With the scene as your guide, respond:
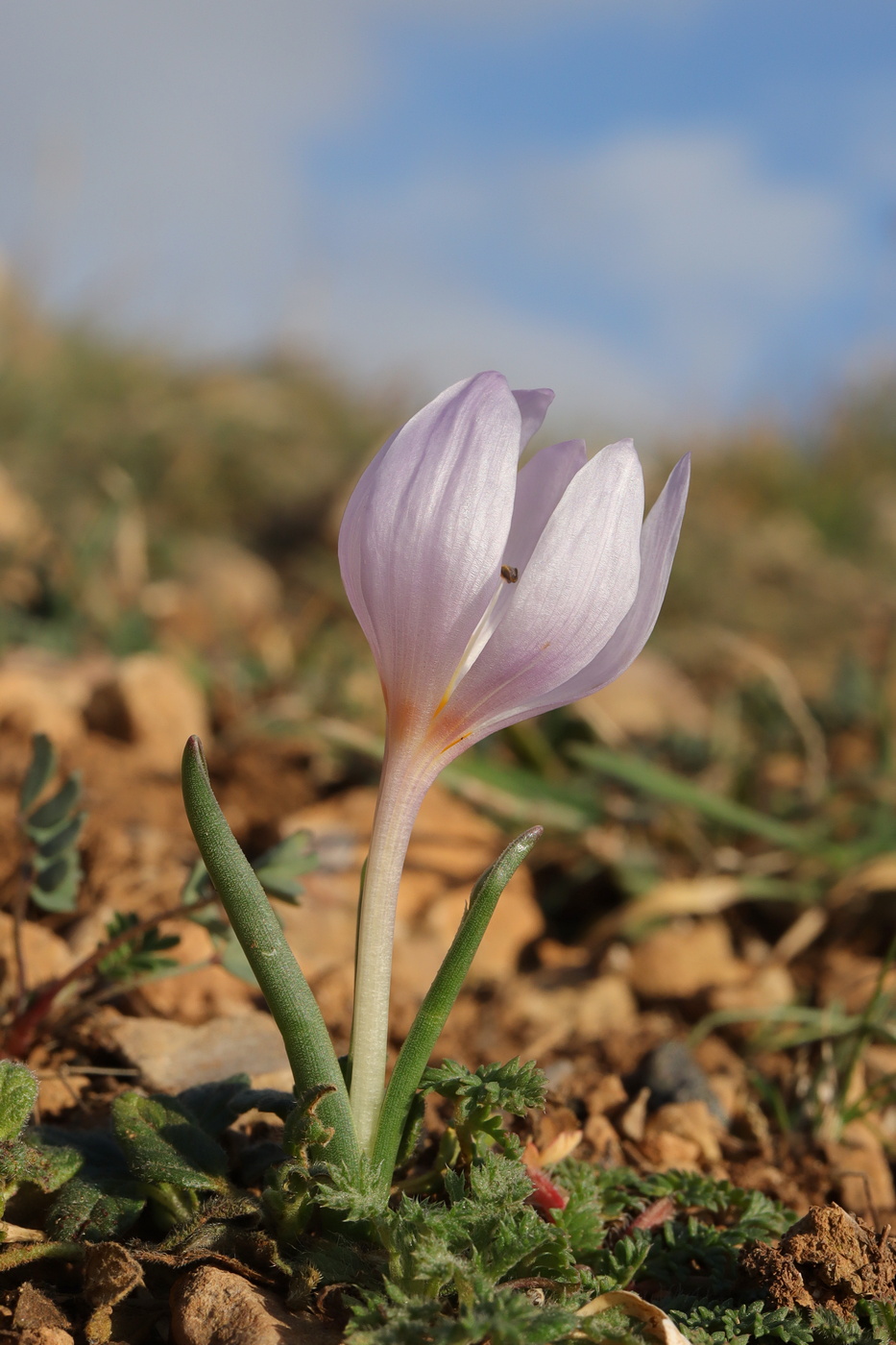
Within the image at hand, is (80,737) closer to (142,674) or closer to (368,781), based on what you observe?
(142,674)

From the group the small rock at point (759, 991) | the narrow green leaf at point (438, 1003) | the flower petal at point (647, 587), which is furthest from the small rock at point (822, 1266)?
the small rock at point (759, 991)

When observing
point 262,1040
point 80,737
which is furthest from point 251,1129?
point 80,737

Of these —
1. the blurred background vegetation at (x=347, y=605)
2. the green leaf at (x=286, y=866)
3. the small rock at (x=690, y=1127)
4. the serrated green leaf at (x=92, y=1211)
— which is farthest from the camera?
the blurred background vegetation at (x=347, y=605)

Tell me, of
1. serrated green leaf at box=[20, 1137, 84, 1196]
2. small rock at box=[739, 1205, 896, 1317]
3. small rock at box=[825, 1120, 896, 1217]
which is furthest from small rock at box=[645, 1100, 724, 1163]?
serrated green leaf at box=[20, 1137, 84, 1196]

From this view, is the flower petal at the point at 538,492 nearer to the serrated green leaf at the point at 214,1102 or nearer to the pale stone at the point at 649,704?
the serrated green leaf at the point at 214,1102

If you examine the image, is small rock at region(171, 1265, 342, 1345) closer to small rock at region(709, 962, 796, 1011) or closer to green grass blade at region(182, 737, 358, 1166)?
green grass blade at region(182, 737, 358, 1166)
